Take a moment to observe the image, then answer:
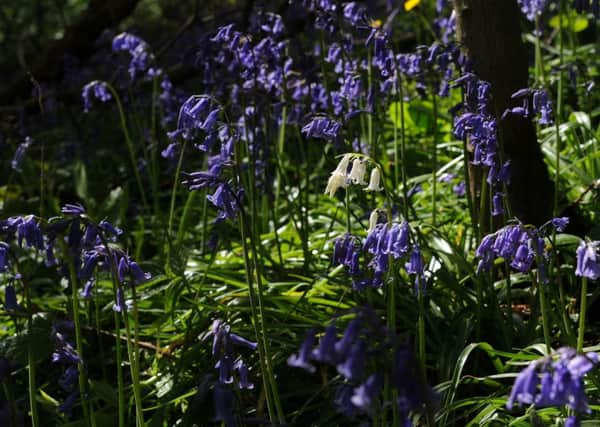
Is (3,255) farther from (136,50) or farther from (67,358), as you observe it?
(136,50)

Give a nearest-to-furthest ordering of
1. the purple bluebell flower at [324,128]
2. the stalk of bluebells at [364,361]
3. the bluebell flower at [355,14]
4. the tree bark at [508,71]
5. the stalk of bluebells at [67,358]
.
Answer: the stalk of bluebells at [364,361], the stalk of bluebells at [67,358], the purple bluebell flower at [324,128], the tree bark at [508,71], the bluebell flower at [355,14]

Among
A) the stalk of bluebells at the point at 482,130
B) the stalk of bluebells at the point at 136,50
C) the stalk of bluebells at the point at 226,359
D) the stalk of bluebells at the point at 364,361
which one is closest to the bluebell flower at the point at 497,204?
the stalk of bluebells at the point at 482,130

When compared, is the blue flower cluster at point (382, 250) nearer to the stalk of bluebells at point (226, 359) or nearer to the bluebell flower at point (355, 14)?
A: the stalk of bluebells at point (226, 359)

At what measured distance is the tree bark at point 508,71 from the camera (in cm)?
410

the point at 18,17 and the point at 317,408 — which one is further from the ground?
the point at 18,17

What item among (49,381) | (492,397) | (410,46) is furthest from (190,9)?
(492,397)

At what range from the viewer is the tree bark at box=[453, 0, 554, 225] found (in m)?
4.10

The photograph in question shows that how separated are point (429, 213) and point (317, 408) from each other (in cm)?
180

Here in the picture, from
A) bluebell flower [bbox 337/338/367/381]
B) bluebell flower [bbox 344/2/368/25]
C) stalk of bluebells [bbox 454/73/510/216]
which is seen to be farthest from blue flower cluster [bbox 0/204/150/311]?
bluebell flower [bbox 344/2/368/25]

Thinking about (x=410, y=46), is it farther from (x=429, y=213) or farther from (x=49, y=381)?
(x=49, y=381)

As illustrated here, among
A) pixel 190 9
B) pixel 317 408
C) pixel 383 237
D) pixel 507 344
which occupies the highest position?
→ pixel 190 9

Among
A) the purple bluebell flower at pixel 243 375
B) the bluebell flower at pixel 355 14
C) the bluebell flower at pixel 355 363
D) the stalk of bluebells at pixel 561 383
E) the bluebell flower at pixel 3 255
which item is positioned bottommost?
the purple bluebell flower at pixel 243 375

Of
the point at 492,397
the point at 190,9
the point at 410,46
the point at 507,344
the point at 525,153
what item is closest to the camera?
the point at 492,397

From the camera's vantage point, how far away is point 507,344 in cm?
347
